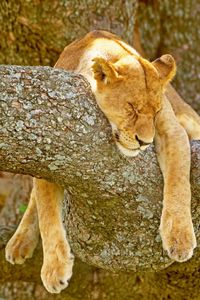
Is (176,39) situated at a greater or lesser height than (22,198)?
greater

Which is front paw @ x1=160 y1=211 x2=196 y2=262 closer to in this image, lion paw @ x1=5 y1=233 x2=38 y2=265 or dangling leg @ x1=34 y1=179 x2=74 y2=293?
dangling leg @ x1=34 y1=179 x2=74 y2=293

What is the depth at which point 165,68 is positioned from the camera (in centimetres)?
294

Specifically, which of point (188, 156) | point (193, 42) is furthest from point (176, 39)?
point (188, 156)

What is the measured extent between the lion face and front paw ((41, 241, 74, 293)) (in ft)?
1.64

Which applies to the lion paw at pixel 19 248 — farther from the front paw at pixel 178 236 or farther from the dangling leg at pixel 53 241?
the front paw at pixel 178 236

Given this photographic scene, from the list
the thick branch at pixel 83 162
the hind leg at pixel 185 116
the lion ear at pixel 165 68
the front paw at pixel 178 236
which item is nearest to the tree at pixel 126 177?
the thick branch at pixel 83 162

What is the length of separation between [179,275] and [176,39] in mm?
1828

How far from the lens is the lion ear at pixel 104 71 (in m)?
2.73

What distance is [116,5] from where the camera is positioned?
414 centimetres

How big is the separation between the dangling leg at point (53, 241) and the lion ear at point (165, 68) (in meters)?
0.58

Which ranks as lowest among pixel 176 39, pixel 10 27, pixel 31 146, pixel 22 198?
pixel 22 198

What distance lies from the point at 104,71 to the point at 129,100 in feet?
0.43

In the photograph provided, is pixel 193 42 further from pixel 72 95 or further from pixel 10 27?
pixel 72 95

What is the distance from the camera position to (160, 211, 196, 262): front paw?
2.78 meters
